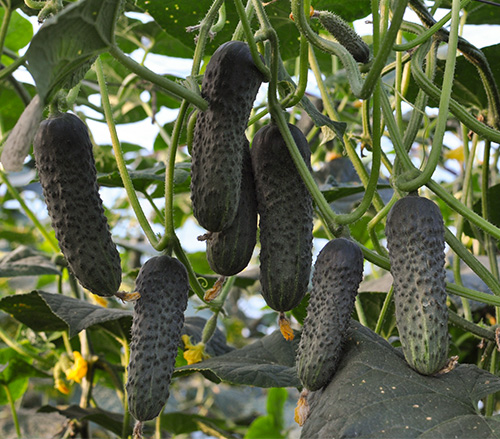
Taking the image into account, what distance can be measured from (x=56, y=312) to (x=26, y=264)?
516mm

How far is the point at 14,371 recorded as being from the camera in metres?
2.04

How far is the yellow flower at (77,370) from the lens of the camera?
174 centimetres

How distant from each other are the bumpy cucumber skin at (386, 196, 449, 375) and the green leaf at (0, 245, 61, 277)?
1.18m

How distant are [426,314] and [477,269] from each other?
322 millimetres

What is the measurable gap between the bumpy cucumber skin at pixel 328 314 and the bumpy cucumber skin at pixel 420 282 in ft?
0.19

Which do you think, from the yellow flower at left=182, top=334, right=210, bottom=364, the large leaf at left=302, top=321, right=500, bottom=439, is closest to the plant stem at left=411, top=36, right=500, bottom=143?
the large leaf at left=302, top=321, right=500, bottom=439

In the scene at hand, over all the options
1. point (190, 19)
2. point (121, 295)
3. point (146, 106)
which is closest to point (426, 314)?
point (121, 295)

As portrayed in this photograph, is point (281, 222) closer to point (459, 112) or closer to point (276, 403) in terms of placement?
point (459, 112)

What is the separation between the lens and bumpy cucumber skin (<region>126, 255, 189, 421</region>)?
857 mm

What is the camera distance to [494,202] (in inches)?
69.0

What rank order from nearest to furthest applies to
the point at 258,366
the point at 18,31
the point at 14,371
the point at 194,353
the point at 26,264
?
1. the point at 258,366
2. the point at 194,353
3. the point at 26,264
4. the point at 14,371
5. the point at 18,31

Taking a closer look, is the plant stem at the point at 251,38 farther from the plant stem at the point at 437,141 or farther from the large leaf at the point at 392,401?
the large leaf at the point at 392,401

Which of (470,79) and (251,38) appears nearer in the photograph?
(251,38)

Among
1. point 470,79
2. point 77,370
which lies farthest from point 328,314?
point 77,370
